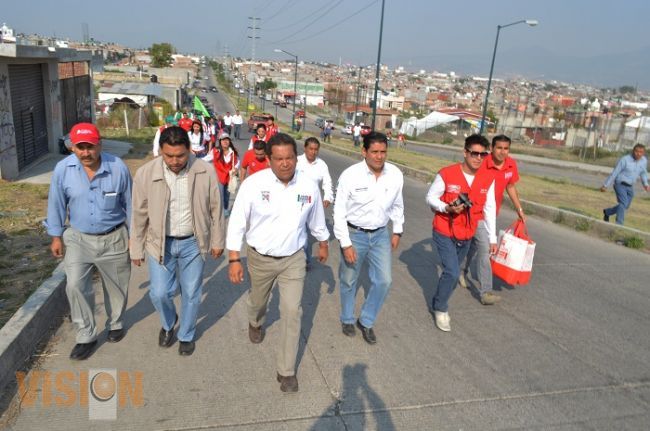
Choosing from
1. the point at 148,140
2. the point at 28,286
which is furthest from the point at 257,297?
the point at 148,140

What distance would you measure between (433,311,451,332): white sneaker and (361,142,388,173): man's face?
164cm

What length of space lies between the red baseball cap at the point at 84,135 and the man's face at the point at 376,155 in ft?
6.95

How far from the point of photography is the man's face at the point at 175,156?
11.6 feet

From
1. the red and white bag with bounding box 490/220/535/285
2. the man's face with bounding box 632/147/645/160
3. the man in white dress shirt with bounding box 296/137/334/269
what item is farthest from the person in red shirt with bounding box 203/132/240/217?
the man's face with bounding box 632/147/645/160

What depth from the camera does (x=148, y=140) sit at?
22.4 m

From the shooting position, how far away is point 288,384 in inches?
142

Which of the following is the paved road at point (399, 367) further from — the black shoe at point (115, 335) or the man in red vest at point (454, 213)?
the man in red vest at point (454, 213)

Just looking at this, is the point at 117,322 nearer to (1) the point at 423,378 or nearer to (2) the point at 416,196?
(1) the point at 423,378

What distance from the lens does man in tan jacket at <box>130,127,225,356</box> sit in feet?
12.0

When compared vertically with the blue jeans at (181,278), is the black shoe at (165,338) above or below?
below

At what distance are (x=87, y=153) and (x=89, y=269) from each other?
3.08 feet

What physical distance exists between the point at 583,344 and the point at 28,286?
18.3 feet

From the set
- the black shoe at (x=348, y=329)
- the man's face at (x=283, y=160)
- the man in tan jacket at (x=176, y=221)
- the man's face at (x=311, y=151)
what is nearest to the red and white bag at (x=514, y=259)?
the black shoe at (x=348, y=329)

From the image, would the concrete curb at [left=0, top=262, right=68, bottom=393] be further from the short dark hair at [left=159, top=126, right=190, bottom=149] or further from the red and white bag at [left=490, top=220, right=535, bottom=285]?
the red and white bag at [left=490, top=220, right=535, bottom=285]
